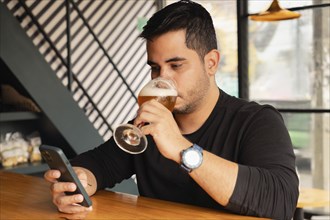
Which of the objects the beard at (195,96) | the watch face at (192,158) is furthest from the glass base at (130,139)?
the beard at (195,96)

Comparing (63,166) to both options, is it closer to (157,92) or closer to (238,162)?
(157,92)

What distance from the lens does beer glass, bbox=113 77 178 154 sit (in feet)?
3.46

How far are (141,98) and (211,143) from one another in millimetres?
358

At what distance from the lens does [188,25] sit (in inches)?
52.1

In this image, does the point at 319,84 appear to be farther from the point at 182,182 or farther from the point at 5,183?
the point at 5,183

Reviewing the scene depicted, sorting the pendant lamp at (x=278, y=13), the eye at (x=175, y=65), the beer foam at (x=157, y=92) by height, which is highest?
the pendant lamp at (x=278, y=13)

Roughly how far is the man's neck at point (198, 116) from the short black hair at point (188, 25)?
0.15m

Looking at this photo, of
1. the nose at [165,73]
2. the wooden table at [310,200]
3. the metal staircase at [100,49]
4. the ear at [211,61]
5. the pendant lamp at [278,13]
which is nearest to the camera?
the nose at [165,73]

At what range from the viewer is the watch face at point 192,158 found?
1044 millimetres

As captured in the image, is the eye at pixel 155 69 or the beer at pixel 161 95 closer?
the beer at pixel 161 95

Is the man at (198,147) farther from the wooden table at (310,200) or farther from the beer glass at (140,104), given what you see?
the wooden table at (310,200)

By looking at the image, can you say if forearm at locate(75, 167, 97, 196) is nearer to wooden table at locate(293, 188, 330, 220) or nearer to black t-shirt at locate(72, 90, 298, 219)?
black t-shirt at locate(72, 90, 298, 219)

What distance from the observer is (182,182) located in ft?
4.53

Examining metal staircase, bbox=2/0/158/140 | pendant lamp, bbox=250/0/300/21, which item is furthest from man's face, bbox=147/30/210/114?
metal staircase, bbox=2/0/158/140
